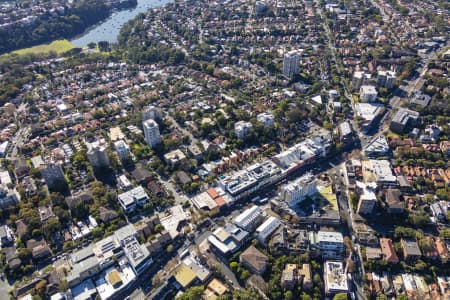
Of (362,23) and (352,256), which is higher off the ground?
(362,23)

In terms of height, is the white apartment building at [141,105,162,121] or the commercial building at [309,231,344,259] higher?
the white apartment building at [141,105,162,121]

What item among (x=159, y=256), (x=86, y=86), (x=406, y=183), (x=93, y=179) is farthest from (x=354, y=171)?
(x=86, y=86)

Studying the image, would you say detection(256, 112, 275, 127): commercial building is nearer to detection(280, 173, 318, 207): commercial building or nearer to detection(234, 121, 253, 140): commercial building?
detection(234, 121, 253, 140): commercial building

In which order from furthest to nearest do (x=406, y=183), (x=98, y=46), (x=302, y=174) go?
(x=98, y=46), (x=302, y=174), (x=406, y=183)

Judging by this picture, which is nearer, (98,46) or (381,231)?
(381,231)

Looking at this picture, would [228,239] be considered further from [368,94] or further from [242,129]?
[368,94]

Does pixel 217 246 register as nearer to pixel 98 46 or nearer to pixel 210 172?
pixel 210 172

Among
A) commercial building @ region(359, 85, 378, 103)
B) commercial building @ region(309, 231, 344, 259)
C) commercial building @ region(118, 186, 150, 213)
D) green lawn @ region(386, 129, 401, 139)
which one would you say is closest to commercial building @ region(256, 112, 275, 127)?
commercial building @ region(359, 85, 378, 103)

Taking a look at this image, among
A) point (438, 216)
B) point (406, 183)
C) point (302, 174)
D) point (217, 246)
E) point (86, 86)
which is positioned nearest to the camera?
point (217, 246)
